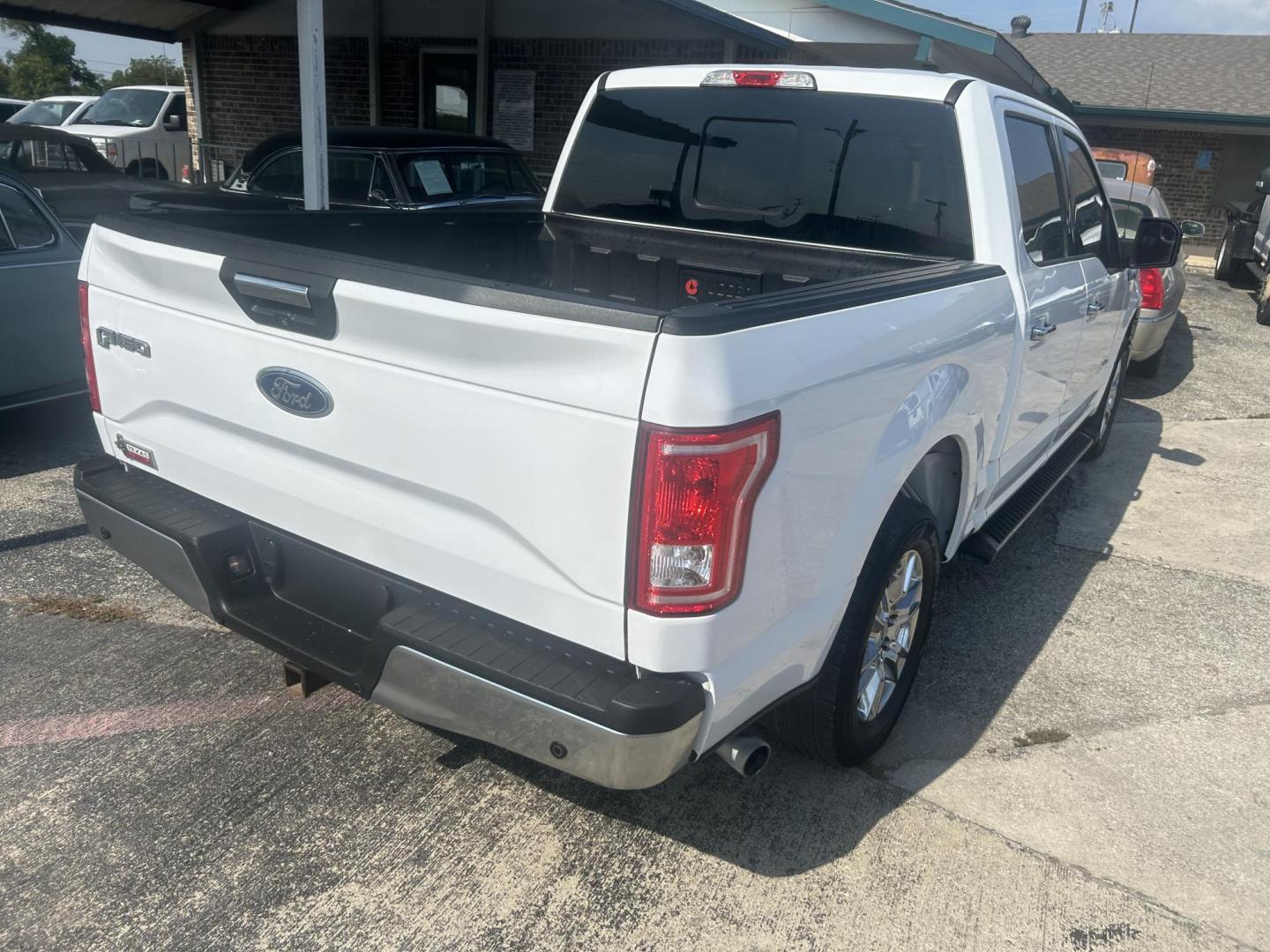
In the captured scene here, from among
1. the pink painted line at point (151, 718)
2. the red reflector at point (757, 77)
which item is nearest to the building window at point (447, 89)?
the red reflector at point (757, 77)

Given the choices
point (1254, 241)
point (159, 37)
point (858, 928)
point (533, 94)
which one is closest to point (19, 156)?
point (533, 94)

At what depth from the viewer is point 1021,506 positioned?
14.6 feet

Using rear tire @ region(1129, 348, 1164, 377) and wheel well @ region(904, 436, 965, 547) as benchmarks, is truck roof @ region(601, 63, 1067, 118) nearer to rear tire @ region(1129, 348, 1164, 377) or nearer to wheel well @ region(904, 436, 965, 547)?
wheel well @ region(904, 436, 965, 547)

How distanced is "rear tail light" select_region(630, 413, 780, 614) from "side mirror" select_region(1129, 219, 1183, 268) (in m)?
3.53

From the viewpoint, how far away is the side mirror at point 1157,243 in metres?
4.79

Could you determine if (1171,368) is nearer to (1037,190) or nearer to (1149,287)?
(1149,287)

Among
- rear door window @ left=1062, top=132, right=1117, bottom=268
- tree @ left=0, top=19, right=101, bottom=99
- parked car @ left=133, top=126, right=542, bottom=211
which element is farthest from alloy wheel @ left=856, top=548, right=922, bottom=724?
tree @ left=0, top=19, right=101, bottom=99

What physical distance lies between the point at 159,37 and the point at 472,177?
1034cm

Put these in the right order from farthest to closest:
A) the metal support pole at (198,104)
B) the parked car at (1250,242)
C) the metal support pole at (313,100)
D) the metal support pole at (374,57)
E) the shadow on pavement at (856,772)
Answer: the metal support pole at (198,104)
the metal support pole at (374,57)
the parked car at (1250,242)
the metal support pole at (313,100)
the shadow on pavement at (856,772)

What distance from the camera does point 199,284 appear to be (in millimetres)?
2699

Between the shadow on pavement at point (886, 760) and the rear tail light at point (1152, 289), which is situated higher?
the rear tail light at point (1152, 289)

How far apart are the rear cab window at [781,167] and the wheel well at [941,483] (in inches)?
27.5

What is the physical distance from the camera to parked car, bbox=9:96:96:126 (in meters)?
18.2

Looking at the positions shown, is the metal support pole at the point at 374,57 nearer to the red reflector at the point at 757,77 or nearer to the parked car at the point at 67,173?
the parked car at the point at 67,173
